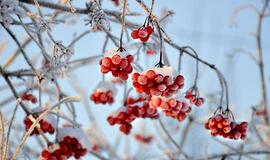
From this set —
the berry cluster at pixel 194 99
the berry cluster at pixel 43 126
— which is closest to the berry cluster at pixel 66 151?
the berry cluster at pixel 43 126

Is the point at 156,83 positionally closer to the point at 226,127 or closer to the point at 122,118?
the point at 226,127

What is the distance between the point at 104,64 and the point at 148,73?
0.56ft

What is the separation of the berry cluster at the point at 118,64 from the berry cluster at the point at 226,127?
0.61 metres

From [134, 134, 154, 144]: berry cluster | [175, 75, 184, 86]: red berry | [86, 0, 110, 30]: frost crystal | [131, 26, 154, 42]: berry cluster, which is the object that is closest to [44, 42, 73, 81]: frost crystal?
[86, 0, 110, 30]: frost crystal

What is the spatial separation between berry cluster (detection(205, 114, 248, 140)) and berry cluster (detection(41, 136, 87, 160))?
0.67m

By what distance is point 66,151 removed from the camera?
2.46 meters

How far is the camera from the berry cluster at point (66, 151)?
7.93 feet

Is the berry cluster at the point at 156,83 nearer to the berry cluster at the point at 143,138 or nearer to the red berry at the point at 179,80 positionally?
the red berry at the point at 179,80

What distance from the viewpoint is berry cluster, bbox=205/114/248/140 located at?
2.28 meters

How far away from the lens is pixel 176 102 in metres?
2.20

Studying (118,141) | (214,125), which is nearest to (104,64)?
(214,125)

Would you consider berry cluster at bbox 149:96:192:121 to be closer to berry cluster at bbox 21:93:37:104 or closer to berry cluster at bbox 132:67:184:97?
berry cluster at bbox 132:67:184:97

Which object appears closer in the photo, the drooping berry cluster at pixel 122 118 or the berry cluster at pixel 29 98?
the drooping berry cluster at pixel 122 118

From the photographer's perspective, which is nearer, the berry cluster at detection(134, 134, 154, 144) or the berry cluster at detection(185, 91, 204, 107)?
the berry cluster at detection(185, 91, 204, 107)
